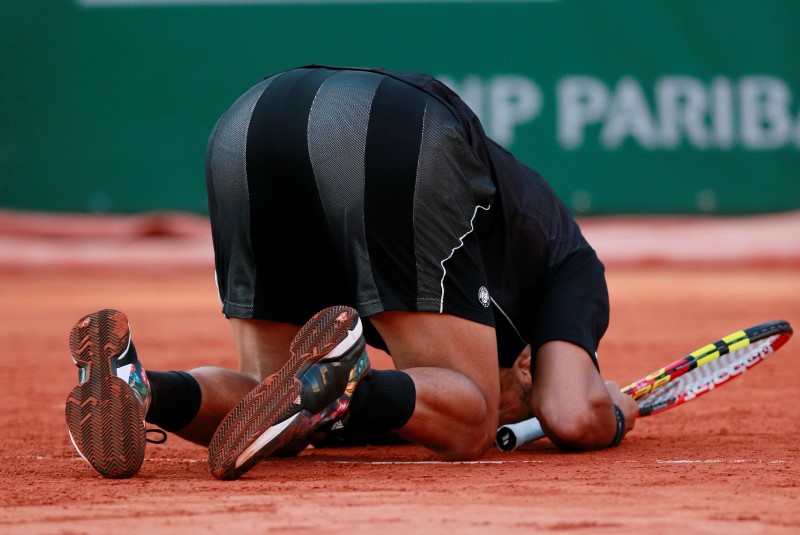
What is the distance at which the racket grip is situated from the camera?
3.18 meters

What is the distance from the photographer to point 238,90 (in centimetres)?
886

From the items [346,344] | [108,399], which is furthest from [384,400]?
[108,399]

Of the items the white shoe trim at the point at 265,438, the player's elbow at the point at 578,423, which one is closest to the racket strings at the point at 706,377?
the player's elbow at the point at 578,423

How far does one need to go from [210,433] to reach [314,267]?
1.47ft

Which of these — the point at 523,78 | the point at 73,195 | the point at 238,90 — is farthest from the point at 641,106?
the point at 73,195

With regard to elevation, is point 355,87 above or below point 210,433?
above

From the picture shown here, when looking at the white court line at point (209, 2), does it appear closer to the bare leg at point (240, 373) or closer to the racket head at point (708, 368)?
the racket head at point (708, 368)

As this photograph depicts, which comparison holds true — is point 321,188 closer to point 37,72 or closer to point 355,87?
point 355,87

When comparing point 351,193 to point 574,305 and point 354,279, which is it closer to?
point 354,279

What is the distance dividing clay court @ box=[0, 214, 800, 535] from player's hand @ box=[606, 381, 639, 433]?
0.21 feet

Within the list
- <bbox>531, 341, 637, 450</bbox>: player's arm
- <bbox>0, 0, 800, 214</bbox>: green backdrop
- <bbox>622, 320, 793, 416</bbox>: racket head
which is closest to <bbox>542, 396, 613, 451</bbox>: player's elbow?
<bbox>531, 341, 637, 450</bbox>: player's arm

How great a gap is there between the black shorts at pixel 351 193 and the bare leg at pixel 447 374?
0.16ft

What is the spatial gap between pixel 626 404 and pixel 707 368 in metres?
0.40

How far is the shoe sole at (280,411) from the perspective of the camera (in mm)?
2420
